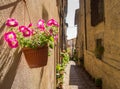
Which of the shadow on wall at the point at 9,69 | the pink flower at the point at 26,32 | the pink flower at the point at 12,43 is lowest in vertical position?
the shadow on wall at the point at 9,69

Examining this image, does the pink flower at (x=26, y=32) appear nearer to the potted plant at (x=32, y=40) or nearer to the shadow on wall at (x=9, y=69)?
the potted plant at (x=32, y=40)

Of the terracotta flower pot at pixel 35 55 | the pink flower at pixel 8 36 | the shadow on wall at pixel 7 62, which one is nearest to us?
the pink flower at pixel 8 36

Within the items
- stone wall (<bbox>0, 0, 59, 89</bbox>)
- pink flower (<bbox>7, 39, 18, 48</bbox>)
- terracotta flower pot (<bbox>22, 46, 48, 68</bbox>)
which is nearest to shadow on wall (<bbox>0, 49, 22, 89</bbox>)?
stone wall (<bbox>0, 0, 59, 89</bbox>)

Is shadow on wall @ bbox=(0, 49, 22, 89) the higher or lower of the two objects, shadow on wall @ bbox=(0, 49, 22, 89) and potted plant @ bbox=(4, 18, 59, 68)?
the lower

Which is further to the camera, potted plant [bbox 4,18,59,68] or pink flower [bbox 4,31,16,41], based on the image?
potted plant [bbox 4,18,59,68]

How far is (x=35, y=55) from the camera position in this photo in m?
2.82

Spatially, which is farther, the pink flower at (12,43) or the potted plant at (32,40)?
the potted plant at (32,40)

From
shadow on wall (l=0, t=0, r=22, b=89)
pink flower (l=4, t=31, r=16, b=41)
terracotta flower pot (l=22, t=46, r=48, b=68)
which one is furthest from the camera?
terracotta flower pot (l=22, t=46, r=48, b=68)

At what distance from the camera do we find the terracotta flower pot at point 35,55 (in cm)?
279

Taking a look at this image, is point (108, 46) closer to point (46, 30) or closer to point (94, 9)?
point (94, 9)

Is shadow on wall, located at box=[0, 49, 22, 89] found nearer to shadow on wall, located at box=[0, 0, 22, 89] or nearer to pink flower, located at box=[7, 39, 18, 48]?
shadow on wall, located at box=[0, 0, 22, 89]

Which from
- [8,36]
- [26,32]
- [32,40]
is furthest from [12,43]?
[32,40]

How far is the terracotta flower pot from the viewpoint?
279cm

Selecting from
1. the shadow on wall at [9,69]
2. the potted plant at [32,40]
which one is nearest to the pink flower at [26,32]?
the potted plant at [32,40]
